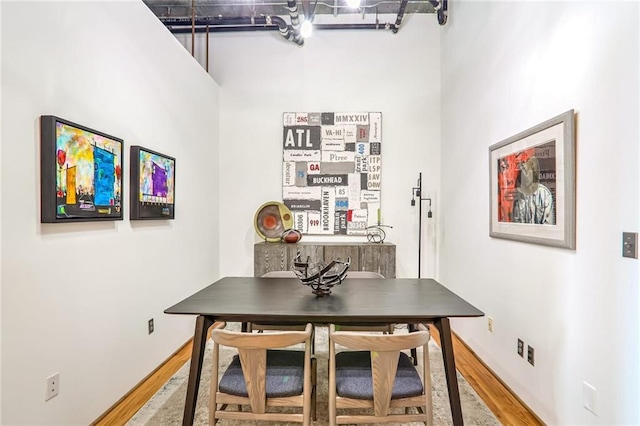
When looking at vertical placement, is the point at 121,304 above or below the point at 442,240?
below

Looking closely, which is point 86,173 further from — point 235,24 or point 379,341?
point 235,24

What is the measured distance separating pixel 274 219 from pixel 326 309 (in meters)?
2.39

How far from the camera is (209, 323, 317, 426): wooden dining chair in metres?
1.48

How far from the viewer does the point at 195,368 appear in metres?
1.71

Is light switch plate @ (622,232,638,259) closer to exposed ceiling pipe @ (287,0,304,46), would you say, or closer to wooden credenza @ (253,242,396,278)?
wooden credenza @ (253,242,396,278)

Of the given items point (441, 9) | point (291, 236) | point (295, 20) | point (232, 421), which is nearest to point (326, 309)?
point (232, 421)

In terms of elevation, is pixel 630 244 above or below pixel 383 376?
above

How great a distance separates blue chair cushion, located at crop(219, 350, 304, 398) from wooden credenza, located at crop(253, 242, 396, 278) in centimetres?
179

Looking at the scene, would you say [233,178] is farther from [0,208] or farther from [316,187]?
[0,208]

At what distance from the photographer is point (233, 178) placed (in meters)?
4.18

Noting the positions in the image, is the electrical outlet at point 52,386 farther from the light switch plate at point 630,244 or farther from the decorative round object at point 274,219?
the light switch plate at point 630,244


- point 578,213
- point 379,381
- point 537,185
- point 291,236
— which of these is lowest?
point 379,381

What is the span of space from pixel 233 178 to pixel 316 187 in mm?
1065

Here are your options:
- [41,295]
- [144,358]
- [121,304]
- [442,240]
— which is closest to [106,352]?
[121,304]
